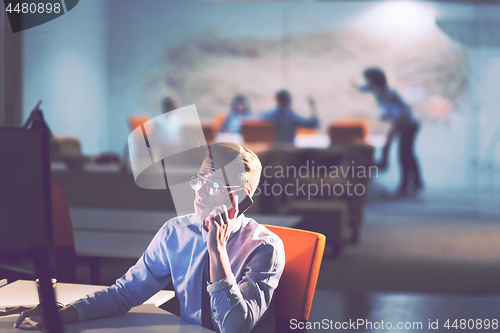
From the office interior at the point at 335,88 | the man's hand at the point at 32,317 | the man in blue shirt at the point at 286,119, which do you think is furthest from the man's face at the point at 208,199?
the man in blue shirt at the point at 286,119

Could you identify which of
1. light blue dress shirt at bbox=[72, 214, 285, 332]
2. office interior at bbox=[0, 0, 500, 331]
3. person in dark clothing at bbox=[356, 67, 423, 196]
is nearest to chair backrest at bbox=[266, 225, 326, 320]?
light blue dress shirt at bbox=[72, 214, 285, 332]

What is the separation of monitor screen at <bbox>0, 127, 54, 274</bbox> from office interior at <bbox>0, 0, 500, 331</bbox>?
2.99 meters

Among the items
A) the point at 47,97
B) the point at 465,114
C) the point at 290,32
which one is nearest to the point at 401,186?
the point at 465,114

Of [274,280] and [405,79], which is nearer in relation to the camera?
[274,280]

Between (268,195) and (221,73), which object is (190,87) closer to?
(221,73)

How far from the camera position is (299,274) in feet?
4.65

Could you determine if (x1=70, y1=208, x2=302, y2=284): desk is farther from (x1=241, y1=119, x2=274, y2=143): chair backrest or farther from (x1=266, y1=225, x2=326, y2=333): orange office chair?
(x1=241, y1=119, x2=274, y2=143): chair backrest

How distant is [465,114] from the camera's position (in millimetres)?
5141

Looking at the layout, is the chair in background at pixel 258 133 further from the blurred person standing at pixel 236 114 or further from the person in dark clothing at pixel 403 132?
the person in dark clothing at pixel 403 132

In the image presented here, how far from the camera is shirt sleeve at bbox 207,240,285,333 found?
1.22m

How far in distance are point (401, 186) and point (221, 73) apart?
248 cm

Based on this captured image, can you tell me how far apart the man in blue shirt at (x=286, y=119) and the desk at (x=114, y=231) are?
3.06 meters

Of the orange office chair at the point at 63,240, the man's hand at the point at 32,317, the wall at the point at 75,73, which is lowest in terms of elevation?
the orange office chair at the point at 63,240

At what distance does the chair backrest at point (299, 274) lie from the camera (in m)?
1.40
